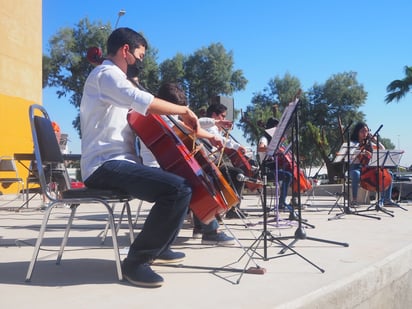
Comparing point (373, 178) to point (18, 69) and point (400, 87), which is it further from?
point (400, 87)

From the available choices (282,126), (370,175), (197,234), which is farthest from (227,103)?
(282,126)

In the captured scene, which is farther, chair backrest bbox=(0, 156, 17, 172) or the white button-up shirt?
chair backrest bbox=(0, 156, 17, 172)

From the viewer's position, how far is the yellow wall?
46.4ft

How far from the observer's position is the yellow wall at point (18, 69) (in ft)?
46.4

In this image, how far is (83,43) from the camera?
32594mm

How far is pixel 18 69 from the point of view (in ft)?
48.8

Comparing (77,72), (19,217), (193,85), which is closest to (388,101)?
(193,85)

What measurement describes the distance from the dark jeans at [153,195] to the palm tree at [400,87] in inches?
1243

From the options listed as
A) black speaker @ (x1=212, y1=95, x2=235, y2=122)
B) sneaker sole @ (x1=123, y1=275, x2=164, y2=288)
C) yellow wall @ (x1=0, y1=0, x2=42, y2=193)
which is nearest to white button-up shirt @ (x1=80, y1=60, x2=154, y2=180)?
sneaker sole @ (x1=123, y1=275, x2=164, y2=288)

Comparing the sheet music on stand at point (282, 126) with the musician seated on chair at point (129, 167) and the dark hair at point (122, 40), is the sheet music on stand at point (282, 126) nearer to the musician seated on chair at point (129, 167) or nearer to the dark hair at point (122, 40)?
the musician seated on chair at point (129, 167)

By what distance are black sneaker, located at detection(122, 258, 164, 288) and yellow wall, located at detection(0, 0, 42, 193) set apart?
40.8 feet

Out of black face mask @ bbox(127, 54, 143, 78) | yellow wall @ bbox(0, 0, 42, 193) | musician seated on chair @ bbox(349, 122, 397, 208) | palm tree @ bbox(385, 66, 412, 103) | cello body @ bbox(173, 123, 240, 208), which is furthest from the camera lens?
palm tree @ bbox(385, 66, 412, 103)

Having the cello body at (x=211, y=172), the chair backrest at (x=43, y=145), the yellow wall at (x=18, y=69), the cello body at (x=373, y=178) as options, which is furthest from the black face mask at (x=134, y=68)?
the yellow wall at (x=18, y=69)

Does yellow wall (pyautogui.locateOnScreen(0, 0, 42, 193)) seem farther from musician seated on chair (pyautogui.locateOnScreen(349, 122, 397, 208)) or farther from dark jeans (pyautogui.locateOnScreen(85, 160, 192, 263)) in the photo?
dark jeans (pyautogui.locateOnScreen(85, 160, 192, 263))
